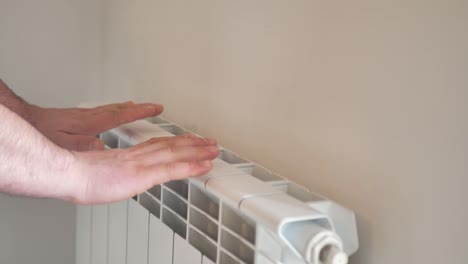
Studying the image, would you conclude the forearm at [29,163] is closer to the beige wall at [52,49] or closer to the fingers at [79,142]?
the fingers at [79,142]

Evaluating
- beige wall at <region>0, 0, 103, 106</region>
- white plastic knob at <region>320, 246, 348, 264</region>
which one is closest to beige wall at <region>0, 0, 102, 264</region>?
beige wall at <region>0, 0, 103, 106</region>

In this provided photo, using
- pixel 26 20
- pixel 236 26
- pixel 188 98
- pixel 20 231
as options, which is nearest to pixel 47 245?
pixel 20 231

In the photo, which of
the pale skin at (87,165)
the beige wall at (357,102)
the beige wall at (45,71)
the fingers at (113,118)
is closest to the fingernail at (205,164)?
the pale skin at (87,165)

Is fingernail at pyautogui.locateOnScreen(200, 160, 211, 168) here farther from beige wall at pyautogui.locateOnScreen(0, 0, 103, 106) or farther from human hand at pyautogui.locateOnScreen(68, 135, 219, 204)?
beige wall at pyautogui.locateOnScreen(0, 0, 103, 106)

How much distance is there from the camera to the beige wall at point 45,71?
1174 millimetres

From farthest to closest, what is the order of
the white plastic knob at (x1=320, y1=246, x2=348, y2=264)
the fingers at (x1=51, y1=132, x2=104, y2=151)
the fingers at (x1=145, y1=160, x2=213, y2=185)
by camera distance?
the fingers at (x1=51, y1=132, x2=104, y2=151) → the fingers at (x1=145, y1=160, x2=213, y2=185) → the white plastic knob at (x1=320, y1=246, x2=348, y2=264)

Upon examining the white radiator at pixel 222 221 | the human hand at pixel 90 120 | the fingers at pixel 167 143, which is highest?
the fingers at pixel 167 143

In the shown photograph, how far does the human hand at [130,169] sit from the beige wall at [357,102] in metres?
0.13

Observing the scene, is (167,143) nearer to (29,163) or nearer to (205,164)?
(205,164)

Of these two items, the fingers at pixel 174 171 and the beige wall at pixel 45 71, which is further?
the beige wall at pixel 45 71

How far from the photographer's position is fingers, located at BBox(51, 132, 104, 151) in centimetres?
75

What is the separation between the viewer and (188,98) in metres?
0.93

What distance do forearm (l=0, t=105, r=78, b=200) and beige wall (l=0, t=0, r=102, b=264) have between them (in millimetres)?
700

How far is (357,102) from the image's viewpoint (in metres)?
0.60
